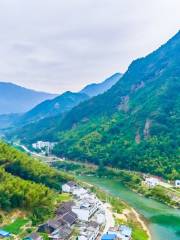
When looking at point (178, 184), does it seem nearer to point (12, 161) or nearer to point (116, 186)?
point (116, 186)

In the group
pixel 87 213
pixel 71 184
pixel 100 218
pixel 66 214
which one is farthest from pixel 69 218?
pixel 71 184

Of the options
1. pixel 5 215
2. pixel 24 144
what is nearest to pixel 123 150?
pixel 5 215

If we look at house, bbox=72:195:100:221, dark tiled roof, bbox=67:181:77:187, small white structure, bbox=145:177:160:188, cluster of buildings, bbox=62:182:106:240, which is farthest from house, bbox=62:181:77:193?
small white structure, bbox=145:177:160:188

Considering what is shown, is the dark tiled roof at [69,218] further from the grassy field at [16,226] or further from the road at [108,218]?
the grassy field at [16,226]

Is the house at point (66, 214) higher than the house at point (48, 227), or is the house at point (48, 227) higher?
the house at point (66, 214)

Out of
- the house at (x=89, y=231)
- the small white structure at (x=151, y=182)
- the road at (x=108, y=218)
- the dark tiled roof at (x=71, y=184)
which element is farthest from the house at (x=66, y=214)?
the small white structure at (x=151, y=182)

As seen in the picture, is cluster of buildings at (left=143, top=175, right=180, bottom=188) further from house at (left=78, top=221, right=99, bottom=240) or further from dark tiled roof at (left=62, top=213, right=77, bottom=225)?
dark tiled roof at (left=62, top=213, right=77, bottom=225)
